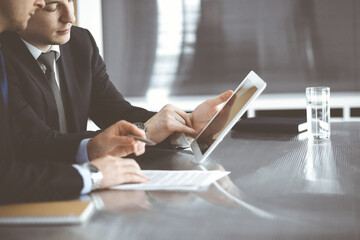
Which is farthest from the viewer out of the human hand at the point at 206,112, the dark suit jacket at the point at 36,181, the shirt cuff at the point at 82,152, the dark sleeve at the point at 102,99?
the dark sleeve at the point at 102,99

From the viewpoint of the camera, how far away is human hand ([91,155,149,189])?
1228 millimetres

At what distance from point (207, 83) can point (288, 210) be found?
2.82 m

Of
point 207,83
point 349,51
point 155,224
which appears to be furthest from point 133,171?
point 349,51

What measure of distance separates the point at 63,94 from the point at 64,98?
0.06 ft

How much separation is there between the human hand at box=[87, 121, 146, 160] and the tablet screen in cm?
21

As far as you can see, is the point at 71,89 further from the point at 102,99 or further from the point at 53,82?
the point at 102,99

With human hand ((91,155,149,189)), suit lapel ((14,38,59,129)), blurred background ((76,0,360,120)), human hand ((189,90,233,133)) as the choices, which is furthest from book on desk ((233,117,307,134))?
blurred background ((76,0,360,120))

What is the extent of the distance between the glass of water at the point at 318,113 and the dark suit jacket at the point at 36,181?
1016mm

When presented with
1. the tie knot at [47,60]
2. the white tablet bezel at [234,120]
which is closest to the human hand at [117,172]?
the white tablet bezel at [234,120]

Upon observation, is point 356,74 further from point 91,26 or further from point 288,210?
point 288,210

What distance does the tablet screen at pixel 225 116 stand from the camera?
59.9 inches

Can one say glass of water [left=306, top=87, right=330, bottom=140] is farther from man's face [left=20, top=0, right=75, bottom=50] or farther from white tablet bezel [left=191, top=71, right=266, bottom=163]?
man's face [left=20, top=0, right=75, bottom=50]

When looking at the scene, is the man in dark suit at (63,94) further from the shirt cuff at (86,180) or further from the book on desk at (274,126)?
the shirt cuff at (86,180)

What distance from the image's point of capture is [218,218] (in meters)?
0.98
